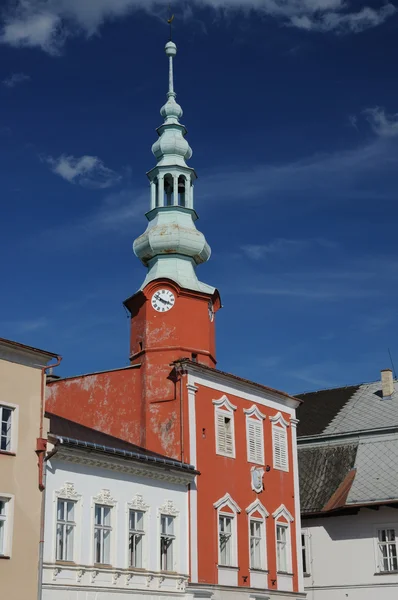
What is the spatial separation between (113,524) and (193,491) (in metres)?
4.40

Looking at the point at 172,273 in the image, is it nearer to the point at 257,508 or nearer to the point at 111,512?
the point at 257,508

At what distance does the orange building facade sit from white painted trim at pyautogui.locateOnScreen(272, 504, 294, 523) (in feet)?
0.13

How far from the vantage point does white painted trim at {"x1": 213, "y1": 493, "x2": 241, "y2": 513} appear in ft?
112

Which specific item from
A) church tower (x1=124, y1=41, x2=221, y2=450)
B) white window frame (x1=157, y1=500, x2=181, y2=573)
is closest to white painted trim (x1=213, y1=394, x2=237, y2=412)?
church tower (x1=124, y1=41, x2=221, y2=450)

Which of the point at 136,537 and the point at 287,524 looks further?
the point at 287,524

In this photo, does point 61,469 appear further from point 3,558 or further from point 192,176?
point 192,176

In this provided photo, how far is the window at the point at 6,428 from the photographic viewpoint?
26.0 metres

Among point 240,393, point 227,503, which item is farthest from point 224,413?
point 227,503

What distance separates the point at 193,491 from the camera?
33.0m

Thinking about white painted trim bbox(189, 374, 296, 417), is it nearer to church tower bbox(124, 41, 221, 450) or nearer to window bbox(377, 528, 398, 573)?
church tower bbox(124, 41, 221, 450)

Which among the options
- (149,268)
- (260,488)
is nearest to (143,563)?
(260,488)

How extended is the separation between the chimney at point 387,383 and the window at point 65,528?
77.4 feet

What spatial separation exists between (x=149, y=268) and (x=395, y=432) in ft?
46.3

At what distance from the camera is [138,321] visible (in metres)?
38.4
